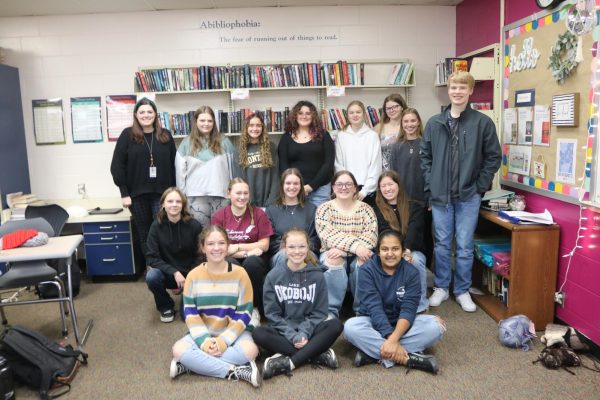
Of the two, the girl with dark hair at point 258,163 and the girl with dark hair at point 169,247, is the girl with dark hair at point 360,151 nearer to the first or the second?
the girl with dark hair at point 258,163

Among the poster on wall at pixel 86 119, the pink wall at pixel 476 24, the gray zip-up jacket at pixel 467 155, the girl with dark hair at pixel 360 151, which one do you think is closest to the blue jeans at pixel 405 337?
the gray zip-up jacket at pixel 467 155

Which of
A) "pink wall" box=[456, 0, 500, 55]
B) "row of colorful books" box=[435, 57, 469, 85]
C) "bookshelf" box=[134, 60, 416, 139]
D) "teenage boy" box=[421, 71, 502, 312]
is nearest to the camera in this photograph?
"teenage boy" box=[421, 71, 502, 312]

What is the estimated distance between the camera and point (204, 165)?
376cm

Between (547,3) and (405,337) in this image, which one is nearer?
(405,337)

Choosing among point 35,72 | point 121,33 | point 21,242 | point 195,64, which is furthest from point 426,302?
point 35,72

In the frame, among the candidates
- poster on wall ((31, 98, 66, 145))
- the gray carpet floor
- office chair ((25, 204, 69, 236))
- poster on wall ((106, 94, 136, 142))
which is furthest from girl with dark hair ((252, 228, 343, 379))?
poster on wall ((31, 98, 66, 145))

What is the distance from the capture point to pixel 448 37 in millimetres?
4707

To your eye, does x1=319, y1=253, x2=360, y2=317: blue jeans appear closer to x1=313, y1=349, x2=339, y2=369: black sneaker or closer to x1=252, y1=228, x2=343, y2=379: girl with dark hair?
x1=252, y1=228, x2=343, y2=379: girl with dark hair

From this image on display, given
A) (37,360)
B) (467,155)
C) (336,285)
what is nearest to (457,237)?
(467,155)

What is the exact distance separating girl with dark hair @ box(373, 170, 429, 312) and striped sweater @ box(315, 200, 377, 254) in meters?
0.09

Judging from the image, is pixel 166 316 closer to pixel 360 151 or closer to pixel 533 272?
pixel 360 151

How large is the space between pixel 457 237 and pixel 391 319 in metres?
1.02

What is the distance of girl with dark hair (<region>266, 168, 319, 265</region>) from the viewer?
338cm

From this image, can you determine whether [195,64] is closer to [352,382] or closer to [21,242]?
[21,242]
